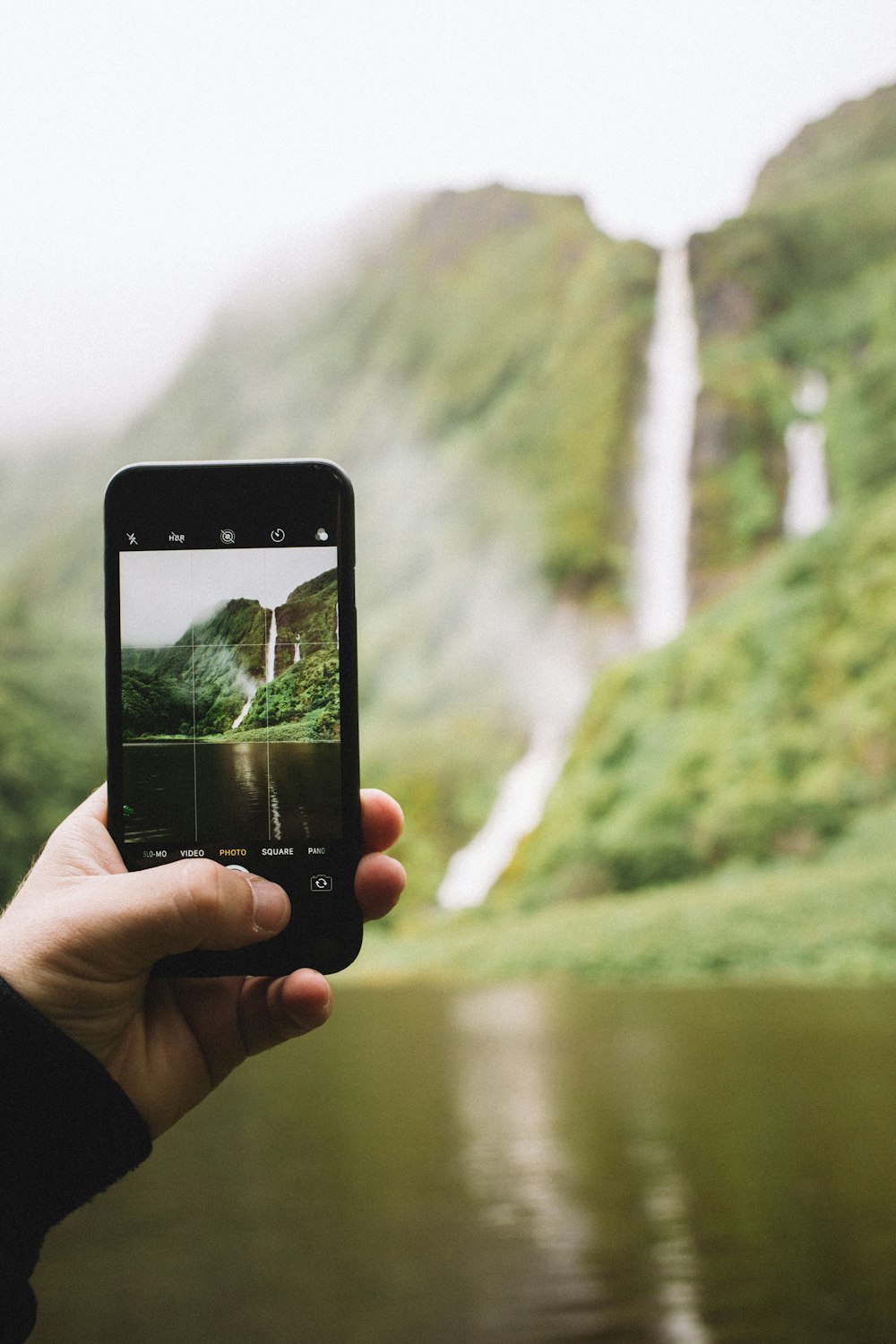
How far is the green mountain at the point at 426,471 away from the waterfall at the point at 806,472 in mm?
4463

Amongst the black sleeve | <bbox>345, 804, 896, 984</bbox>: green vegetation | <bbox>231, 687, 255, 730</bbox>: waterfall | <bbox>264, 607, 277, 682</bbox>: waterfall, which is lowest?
<bbox>345, 804, 896, 984</bbox>: green vegetation

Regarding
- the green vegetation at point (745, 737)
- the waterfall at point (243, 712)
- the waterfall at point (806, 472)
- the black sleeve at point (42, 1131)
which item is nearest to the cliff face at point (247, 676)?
the waterfall at point (243, 712)

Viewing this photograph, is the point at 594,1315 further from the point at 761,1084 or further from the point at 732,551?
the point at 732,551

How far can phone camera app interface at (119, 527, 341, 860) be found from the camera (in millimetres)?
1615

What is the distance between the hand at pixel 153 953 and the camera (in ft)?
4.42

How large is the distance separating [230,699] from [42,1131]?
569mm

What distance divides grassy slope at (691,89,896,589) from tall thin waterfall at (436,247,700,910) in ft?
1.95

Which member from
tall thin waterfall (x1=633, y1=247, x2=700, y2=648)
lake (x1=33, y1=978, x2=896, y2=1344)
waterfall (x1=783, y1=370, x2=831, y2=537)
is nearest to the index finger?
lake (x1=33, y1=978, x2=896, y2=1344)

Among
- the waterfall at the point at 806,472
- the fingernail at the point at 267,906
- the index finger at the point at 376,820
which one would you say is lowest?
the fingernail at the point at 267,906

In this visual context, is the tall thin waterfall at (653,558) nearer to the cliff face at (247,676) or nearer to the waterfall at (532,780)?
the waterfall at (532,780)

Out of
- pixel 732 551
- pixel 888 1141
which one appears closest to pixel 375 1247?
pixel 888 1141

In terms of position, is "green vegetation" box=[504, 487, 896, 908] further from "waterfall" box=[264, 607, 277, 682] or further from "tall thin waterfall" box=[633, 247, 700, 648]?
"waterfall" box=[264, 607, 277, 682]

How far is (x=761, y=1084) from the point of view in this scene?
841 centimetres

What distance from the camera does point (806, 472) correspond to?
33.3 meters
